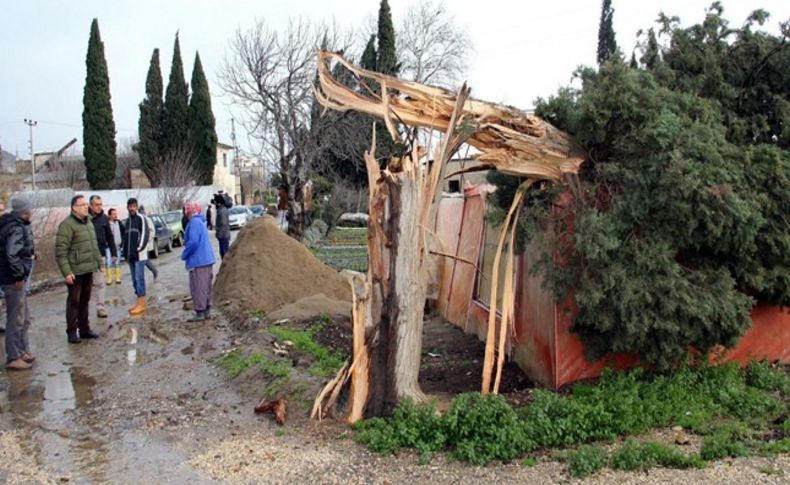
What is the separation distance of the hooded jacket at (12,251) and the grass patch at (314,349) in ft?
9.94

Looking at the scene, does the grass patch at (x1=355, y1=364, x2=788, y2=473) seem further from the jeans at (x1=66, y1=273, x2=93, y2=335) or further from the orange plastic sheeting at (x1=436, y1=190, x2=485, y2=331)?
the jeans at (x1=66, y1=273, x2=93, y2=335)

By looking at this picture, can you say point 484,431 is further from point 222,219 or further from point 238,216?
point 238,216

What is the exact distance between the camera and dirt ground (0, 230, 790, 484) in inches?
188

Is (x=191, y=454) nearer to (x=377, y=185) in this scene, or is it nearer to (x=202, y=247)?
(x=377, y=185)

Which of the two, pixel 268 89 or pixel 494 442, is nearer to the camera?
pixel 494 442

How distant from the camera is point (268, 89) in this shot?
75.4ft

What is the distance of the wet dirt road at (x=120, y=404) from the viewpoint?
5.20 m

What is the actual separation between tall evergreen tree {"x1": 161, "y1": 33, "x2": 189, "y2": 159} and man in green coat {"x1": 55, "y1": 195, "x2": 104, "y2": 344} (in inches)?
1594

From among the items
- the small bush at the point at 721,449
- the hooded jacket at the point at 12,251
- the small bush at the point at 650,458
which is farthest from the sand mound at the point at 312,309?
the small bush at the point at 721,449

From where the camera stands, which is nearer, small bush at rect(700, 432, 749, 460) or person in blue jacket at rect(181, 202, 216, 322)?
small bush at rect(700, 432, 749, 460)

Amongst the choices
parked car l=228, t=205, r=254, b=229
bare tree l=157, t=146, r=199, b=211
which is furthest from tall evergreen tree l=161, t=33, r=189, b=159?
parked car l=228, t=205, r=254, b=229

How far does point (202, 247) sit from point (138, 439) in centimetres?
458

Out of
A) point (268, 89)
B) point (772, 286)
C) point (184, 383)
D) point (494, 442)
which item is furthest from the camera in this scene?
point (268, 89)

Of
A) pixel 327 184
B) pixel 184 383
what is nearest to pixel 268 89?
pixel 327 184
